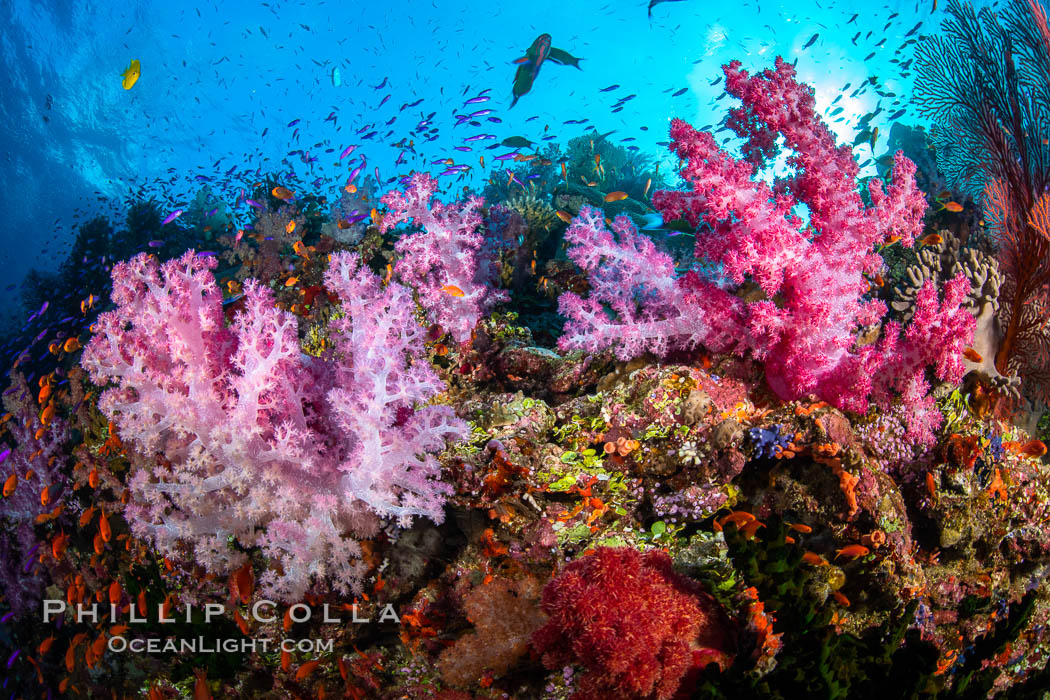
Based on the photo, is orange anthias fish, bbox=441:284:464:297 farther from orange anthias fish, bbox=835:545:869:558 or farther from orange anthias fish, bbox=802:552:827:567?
orange anthias fish, bbox=835:545:869:558

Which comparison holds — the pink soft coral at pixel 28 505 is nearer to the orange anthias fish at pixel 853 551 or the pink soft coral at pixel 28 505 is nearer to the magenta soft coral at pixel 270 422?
the magenta soft coral at pixel 270 422

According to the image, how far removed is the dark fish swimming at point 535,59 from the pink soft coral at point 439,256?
263 inches

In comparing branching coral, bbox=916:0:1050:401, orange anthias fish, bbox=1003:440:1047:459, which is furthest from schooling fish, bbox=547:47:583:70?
orange anthias fish, bbox=1003:440:1047:459

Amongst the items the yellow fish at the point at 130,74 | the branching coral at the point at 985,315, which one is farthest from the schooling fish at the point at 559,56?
the branching coral at the point at 985,315

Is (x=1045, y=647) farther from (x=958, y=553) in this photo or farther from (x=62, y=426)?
(x=62, y=426)

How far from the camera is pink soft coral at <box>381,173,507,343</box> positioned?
5.04 metres

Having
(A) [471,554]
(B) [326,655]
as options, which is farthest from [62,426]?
(A) [471,554]

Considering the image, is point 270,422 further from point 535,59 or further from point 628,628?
point 535,59

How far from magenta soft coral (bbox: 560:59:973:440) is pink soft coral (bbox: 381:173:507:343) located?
182cm

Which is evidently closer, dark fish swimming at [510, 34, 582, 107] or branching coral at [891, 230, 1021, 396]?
branching coral at [891, 230, 1021, 396]

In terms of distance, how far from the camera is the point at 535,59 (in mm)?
10336

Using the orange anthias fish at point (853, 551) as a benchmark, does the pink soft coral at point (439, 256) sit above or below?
above

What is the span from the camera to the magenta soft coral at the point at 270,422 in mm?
2990

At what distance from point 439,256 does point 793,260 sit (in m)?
3.39
